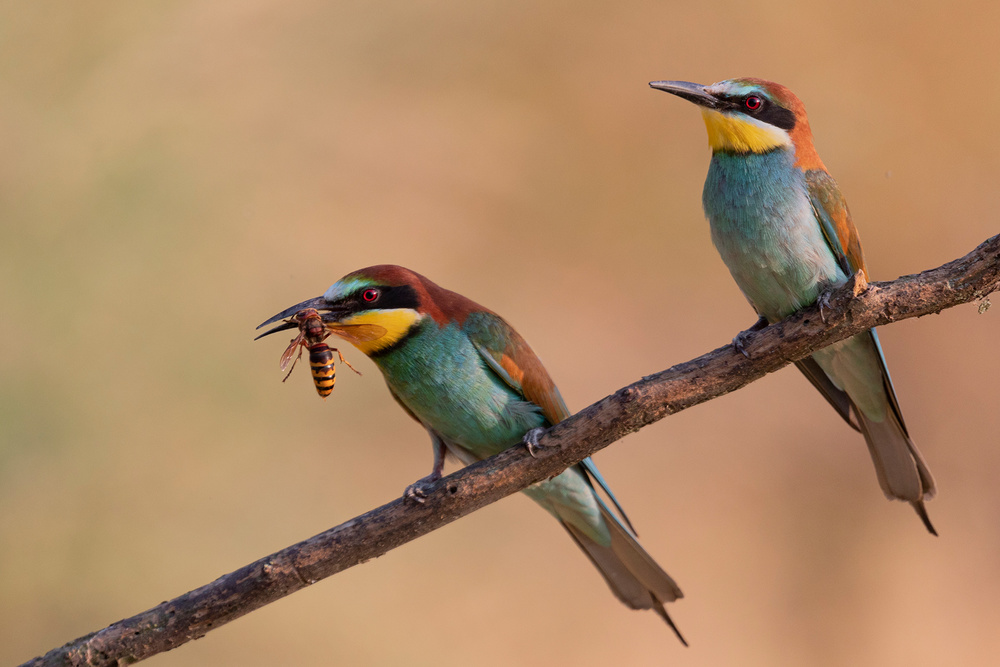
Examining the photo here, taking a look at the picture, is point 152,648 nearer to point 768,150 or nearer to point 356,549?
point 356,549

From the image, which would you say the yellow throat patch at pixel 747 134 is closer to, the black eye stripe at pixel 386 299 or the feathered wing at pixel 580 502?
the feathered wing at pixel 580 502

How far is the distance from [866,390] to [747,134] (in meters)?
0.62

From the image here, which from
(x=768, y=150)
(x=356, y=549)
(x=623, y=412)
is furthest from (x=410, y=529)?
(x=768, y=150)

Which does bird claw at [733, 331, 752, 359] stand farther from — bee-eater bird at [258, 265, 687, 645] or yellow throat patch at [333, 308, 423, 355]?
yellow throat patch at [333, 308, 423, 355]

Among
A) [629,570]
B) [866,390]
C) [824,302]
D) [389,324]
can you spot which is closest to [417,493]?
[389,324]

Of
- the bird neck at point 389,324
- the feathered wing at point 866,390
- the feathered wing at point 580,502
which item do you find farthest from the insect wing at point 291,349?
the feathered wing at point 866,390

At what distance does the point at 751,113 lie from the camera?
1.71 meters

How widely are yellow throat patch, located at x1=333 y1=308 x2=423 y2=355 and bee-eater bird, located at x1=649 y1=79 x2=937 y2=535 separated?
70cm

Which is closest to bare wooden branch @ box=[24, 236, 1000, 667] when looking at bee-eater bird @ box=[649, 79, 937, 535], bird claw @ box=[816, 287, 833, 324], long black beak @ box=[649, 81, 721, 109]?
bird claw @ box=[816, 287, 833, 324]

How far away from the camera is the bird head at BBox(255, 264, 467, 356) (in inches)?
68.1

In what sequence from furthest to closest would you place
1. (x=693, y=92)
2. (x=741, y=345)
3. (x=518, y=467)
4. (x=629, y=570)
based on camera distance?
(x=629, y=570) → (x=693, y=92) → (x=518, y=467) → (x=741, y=345)

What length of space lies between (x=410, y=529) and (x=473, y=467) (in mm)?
175

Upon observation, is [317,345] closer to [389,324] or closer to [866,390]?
[389,324]

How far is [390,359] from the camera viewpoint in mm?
1804
